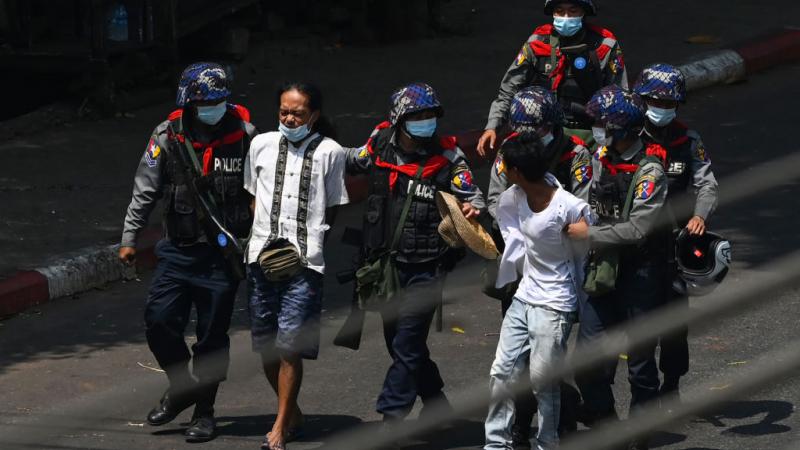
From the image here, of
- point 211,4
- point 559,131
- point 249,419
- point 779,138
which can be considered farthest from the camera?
point 211,4

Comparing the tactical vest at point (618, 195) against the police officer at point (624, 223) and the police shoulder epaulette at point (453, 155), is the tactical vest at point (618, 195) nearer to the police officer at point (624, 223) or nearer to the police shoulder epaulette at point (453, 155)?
the police officer at point (624, 223)

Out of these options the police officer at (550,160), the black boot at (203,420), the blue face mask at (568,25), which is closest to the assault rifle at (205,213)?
the black boot at (203,420)

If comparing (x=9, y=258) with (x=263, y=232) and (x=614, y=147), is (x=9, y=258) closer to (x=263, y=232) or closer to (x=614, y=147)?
(x=263, y=232)

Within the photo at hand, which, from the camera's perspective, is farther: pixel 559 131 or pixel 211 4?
pixel 211 4

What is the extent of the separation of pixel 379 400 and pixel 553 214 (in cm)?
113

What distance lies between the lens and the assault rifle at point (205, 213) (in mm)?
6133

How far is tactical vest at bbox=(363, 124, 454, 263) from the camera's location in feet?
19.4

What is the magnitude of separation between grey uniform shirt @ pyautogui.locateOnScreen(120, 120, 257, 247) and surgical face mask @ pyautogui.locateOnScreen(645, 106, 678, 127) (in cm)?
164

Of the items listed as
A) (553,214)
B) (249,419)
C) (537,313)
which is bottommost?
(249,419)

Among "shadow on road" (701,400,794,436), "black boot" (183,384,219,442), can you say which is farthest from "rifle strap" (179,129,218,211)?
"shadow on road" (701,400,794,436)

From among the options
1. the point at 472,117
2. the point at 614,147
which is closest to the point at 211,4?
the point at 472,117

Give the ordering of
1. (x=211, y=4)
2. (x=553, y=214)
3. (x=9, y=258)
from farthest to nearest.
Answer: (x=211, y=4)
(x=9, y=258)
(x=553, y=214)

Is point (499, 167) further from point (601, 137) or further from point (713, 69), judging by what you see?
point (713, 69)

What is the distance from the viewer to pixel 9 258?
8.38 meters
